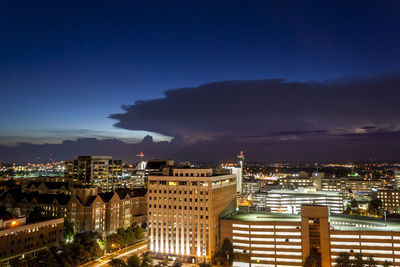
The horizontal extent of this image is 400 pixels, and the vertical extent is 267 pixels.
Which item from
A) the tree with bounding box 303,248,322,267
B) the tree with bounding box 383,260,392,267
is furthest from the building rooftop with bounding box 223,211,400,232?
the tree with bounding box 383,260,392,267

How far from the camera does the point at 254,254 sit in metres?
92.3

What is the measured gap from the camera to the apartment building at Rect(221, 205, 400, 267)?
271 ft

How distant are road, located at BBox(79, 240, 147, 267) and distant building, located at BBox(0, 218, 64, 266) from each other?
55.1 ft

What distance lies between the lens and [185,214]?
99312mm

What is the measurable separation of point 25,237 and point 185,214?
1908 inches

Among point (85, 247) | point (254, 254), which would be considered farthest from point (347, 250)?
point (85, 247)

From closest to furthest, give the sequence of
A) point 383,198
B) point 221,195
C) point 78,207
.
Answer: point 221,195 < point 78,207 < point 383,198

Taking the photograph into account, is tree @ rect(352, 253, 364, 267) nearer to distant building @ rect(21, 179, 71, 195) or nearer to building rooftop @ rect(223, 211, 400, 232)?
building rooftop @ rect(223, 211, 400, 232)

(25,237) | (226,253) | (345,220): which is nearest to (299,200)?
(345,220)

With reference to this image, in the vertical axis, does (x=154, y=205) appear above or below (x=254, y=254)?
above

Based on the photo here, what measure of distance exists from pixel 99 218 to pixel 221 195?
5240 centimetres

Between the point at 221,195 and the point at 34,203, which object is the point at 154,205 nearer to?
the point at 221,195

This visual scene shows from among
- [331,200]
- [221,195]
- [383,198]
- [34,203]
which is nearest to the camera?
[221,195]

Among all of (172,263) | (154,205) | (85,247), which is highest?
(154,205)
